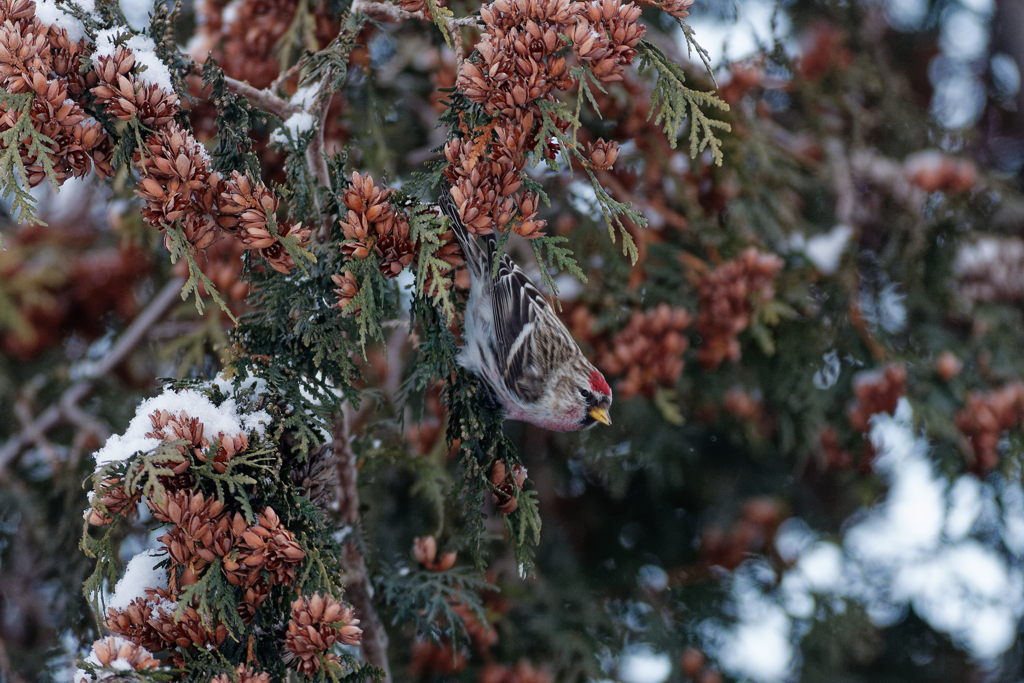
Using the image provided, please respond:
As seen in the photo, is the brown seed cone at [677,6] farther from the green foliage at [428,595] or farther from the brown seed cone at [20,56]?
the green foliage at [428,595]

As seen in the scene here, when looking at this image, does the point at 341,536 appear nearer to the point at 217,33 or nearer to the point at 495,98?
the point at 495,98

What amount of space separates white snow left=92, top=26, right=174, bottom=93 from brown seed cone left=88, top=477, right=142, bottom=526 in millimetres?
676

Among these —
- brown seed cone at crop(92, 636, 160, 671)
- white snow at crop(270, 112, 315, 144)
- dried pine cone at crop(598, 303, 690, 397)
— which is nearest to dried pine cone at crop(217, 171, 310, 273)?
white snow at crop(270, 112, 315, 144)

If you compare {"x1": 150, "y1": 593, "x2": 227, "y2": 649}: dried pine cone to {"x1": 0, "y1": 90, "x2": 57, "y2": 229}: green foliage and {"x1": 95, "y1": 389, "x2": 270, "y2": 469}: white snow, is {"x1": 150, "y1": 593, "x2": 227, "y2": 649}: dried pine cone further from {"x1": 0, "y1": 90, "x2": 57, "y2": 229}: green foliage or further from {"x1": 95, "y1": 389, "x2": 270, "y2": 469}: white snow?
{"x1": 0, "y1": 90, "x2": 57, "y2": 229}: green foliage

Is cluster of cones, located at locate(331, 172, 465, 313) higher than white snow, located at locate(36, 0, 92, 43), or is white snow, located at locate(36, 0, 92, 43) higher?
white snow, located at locate(36, 0, 92, 43)

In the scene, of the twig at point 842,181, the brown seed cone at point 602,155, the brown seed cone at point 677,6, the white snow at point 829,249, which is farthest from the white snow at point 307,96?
the twig at point 842,181

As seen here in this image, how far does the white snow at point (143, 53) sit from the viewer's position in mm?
1378

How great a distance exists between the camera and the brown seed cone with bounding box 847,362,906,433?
2.77m

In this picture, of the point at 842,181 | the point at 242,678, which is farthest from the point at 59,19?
the point at 842,181

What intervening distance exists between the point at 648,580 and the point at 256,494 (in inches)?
86.3

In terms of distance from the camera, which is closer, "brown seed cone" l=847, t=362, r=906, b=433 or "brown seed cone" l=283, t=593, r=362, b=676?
"brown seed cone" l=283, t=593, r=362, b=676

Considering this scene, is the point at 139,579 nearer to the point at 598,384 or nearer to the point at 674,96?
the point at 598,384

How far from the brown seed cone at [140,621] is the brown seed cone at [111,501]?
153 millimetres

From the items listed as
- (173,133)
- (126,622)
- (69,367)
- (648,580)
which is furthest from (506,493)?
(69,367)
